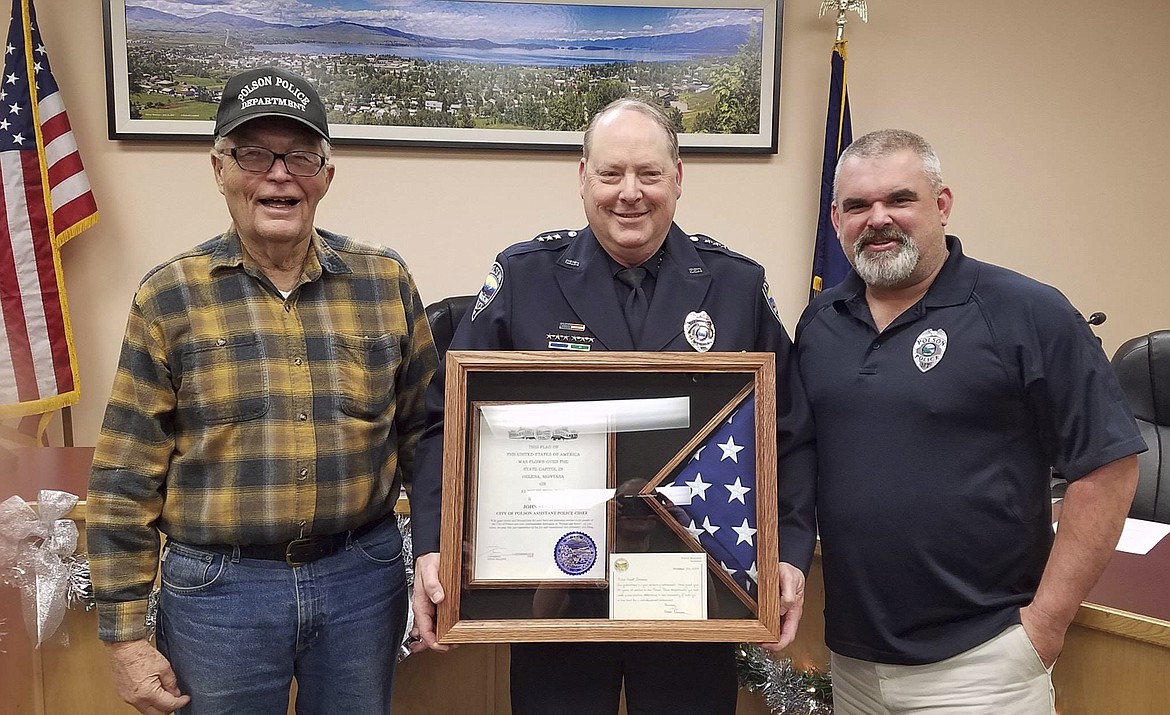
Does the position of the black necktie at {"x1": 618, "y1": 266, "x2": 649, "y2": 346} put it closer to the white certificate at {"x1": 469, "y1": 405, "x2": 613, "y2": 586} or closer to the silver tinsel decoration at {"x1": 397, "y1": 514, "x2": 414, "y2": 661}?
the white certificate at {"x1": 469, "y1": 405, "x2": 613, "y2": 586}

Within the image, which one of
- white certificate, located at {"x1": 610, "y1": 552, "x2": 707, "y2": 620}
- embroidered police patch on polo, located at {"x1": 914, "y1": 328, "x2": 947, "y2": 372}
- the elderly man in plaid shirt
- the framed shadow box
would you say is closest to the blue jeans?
the elderly man in plaid shirt

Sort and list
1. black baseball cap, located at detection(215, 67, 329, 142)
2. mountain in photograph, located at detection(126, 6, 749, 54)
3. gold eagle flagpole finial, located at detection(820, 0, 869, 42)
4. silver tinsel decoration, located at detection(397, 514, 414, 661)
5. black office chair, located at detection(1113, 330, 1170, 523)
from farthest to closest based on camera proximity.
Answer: gold eagle flagpole finial, located at detection(820, 0, 869, 42)
mountain in photograph, located at detection(126, 6, 749, 54)
black office chair, located at detection(1113, 330, 1170, 523)
silver tinsel decoration, located at detection(397, 514, 414, 661)
black baseball cap, located at detection(215, 67, 329, 142)

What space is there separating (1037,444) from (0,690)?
2061mm

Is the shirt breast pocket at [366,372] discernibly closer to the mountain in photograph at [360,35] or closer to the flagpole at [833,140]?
the mountain in photograph at [360,35]

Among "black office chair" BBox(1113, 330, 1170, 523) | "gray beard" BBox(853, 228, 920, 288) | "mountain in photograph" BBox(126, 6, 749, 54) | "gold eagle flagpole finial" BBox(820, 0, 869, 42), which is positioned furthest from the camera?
"gold eagle flagpole finial" BBox(820, 0, 869, 42)

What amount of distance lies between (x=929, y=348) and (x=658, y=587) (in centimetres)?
66

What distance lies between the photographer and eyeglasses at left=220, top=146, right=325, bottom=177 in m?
1.40

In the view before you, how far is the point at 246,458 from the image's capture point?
141 centimetres

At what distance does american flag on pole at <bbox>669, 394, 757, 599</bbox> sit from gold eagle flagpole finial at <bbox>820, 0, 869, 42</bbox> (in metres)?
2.57

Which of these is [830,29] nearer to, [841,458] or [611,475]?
[841,458]

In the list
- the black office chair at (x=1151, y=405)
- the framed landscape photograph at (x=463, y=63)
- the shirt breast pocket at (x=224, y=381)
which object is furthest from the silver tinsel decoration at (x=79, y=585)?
the black office chair at (x=1151, y=405)

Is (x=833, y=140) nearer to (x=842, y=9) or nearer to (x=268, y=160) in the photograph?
(x=842, y=9)

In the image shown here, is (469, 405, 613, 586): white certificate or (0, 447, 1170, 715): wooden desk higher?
(469, 405, 613, 586): white certificate

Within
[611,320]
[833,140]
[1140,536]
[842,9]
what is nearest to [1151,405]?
[1140,536]
